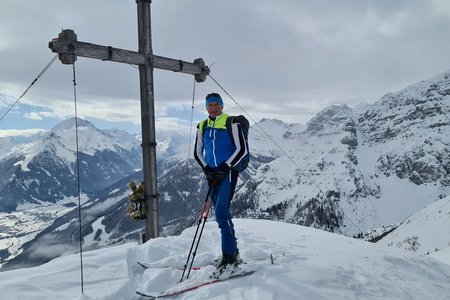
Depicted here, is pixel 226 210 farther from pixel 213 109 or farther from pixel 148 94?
pixel 148 94

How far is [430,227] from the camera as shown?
4962 cm

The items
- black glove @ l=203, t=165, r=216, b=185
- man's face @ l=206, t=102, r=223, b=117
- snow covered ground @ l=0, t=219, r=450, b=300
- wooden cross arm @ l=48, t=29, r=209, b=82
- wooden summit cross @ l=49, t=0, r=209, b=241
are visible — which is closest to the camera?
snow covered ground @ l=0, t=219, r=450, b=300

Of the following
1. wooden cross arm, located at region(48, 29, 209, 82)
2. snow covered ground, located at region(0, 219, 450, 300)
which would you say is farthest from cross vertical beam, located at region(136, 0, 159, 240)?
snow covered ground, located at region(0, 219, 450, 300)

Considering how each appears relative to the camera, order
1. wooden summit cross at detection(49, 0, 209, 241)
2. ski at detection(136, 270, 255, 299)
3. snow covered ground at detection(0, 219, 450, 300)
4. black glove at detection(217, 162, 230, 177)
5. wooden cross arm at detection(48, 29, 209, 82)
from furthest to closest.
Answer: wooden summit cross at detection(49, 0, 209, 241)
wooden cross arm at detection(48, 29, 209, 82)
black glove at detection(217, 162, 230, 177)
ski at detection(136, 270, 255, 299)
snow covered ground at detection(0, 219, 450, 300)

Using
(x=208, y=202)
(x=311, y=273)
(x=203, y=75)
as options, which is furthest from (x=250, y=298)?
(x=203, y=75)

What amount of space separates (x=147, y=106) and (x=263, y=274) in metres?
5.38

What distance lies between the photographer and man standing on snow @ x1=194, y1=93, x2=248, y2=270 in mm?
6836

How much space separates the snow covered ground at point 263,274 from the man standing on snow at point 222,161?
0.59 m

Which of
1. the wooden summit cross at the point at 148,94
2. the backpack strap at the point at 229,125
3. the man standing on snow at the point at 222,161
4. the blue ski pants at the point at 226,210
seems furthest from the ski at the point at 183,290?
the wooden summit cross at the point at 148,94

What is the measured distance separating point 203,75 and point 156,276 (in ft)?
19.4

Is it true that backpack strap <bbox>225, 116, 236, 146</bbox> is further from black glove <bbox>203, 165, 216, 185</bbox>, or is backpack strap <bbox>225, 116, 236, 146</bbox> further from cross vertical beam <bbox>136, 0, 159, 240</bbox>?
cross vertical beam <bbox>136, 0, 159, 240</bbox>

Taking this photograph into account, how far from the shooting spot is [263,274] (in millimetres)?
6086

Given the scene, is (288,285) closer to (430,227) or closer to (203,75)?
(203,75)

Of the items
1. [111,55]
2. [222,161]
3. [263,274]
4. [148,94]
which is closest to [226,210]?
[222,161]
